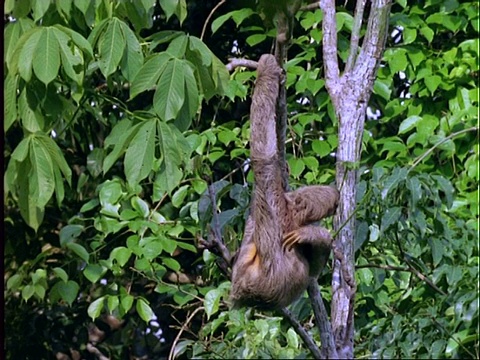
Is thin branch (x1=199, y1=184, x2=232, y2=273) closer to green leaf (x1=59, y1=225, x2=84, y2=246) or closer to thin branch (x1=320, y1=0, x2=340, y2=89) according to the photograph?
thin branch (x1=320, y1=0, x2=340, y2=89)

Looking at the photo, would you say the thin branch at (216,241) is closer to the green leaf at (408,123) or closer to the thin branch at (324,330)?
the thin branch at (324,330)

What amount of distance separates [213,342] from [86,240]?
146 cm

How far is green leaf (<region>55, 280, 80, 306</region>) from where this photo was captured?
4.09 m

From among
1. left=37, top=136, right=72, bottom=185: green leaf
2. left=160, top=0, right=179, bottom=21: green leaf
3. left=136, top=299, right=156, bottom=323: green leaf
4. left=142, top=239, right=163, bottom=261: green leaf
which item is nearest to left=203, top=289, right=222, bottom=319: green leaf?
left=142, top=239, right=163, bottom=261: green leaf

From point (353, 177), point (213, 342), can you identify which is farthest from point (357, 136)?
point (213, 342)

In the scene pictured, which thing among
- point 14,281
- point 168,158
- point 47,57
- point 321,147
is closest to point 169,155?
point 168,158

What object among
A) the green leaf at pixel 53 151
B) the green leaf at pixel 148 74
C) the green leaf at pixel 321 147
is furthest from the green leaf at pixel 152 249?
the green leaf at pixel 148 74

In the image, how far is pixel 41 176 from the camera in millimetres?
2975

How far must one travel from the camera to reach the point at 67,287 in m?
Result: 4.11

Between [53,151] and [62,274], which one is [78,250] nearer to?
→ [62,274]

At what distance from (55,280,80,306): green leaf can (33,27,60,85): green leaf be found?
1411 millimetres

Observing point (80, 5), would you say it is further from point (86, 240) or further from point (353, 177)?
point (86, 240)

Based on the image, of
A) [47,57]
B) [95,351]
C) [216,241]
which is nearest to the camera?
[216,241]

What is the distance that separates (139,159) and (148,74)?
32 cm
